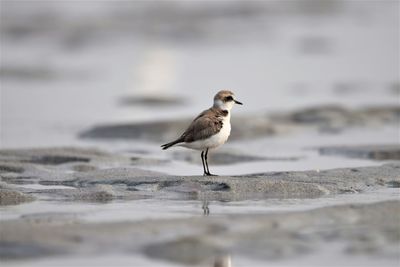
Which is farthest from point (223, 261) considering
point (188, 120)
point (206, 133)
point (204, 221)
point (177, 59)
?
point (177, 59)

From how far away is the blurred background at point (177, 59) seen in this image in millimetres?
16875

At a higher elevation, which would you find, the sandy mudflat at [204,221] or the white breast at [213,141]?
the white breast at [213,141]

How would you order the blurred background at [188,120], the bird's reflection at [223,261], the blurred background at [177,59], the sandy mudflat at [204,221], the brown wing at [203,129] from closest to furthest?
1. the bird's reflection at [223,261]
2. the sandy mudflat at [204,221]
3. the blurred background at [188,120]
4. the brown wing at [203,129]
5. the blurred background at [177,59]

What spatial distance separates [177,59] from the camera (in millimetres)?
22953

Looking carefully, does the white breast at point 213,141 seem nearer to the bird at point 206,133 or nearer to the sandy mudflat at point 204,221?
the bird at point 206,133

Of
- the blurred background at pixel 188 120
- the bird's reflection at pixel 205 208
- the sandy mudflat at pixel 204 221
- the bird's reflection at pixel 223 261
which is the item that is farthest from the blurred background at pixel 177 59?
the bird's reflection at pixel 223 261

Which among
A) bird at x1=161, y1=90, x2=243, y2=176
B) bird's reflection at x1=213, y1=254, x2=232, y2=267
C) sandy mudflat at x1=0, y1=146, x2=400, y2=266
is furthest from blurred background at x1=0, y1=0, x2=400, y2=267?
bird at x1=161, y1=90, x2=243, y2=176

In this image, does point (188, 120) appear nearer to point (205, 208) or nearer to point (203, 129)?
point (203, 129)

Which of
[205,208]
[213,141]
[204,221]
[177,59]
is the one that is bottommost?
[204,221]

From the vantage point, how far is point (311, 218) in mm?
7809

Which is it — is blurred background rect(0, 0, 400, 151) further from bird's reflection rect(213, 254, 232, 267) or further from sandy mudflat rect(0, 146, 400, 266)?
bird's reflection rect(213, 254, 232, 267)

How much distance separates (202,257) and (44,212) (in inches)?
76.5

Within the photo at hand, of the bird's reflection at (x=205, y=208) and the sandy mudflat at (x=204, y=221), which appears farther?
the bird's reflection at (x=205, y=208)

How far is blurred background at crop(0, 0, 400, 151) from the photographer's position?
16875mm
